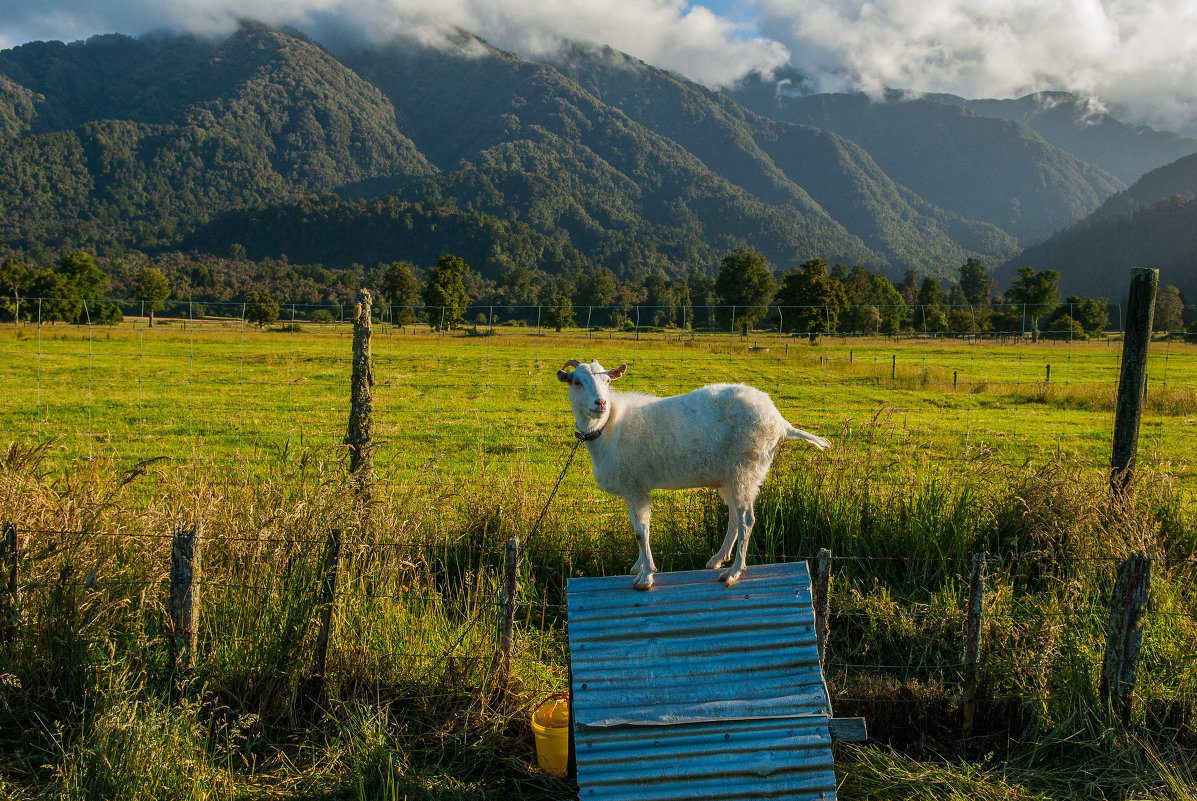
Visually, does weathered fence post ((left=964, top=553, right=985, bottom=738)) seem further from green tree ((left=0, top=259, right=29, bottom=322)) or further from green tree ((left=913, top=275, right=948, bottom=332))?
green tree ((left=0, top=259, right=29, bottom=322))

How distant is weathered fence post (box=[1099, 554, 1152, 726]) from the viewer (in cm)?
476

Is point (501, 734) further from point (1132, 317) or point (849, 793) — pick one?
point (1132, 317)

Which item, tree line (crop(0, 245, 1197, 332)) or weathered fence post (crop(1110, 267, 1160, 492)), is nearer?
weathered fence post (crop(1110, 267, 1160, 492))

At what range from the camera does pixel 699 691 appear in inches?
173

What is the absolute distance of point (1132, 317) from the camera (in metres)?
7.09

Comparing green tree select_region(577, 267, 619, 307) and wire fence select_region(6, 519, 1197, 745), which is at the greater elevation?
green tree select_region(577, 267, 619, 307)

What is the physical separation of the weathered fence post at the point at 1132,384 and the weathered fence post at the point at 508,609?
597 centimetres

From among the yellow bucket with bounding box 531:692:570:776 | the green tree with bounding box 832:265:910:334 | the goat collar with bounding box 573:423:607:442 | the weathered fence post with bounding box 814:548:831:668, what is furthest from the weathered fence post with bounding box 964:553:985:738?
the green tree with bounding box 832:265:910:334

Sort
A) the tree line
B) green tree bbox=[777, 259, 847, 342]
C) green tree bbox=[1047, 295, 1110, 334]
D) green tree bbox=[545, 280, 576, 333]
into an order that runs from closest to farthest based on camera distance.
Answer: green tree bbox=[545, 280, 576, 333]
green tree bbox=[777, 259, 847, 342]
the tree line
green tree bbox=[1047, 295, 1110, 334]

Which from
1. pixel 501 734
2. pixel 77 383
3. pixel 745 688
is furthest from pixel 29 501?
pixel 77 383

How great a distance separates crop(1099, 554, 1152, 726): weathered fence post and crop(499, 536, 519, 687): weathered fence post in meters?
4.11

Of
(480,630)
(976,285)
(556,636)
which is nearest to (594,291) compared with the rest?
(976,285)

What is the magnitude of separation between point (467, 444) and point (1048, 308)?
7886 cm

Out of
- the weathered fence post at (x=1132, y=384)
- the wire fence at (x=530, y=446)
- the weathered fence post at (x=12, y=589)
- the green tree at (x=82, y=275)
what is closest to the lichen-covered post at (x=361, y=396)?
the wire fence at (x=530, y=446)
